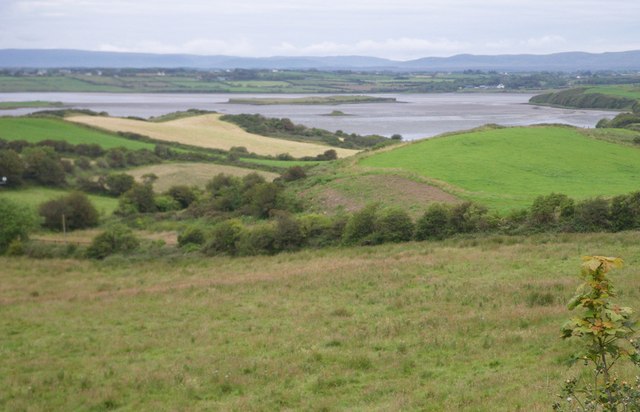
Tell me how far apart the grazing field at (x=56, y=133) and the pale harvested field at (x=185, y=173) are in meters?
10.2

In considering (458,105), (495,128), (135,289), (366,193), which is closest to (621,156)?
(495,128)

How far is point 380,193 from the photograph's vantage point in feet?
127

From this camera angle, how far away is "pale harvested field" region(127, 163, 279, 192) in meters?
58.5

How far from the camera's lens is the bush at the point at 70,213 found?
4247 centimetres

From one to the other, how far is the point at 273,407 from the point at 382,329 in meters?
5.09

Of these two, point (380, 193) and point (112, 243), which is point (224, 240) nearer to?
point (112, 243)

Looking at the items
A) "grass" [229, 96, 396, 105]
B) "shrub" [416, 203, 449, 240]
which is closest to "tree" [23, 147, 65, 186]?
"shrub" [416, 203, 449, 240]

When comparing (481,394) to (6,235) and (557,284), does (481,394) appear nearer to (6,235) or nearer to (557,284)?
(557,284)

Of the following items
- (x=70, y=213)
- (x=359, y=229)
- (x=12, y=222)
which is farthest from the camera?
(x=70, y=213)

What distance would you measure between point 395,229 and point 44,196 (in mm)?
31952

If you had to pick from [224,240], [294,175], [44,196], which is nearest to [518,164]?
[294,175]

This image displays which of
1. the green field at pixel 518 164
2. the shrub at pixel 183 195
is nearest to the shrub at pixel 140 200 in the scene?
the shrub at pixel 183 195

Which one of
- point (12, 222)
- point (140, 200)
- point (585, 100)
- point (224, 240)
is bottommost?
point (140, 200)

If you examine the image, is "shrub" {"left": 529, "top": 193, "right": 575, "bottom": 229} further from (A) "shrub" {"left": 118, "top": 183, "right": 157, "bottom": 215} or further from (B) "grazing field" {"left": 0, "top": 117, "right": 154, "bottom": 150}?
(B) "grazing field" {"left": 0, "top": 117, "right": 154, "bottom": 150}
